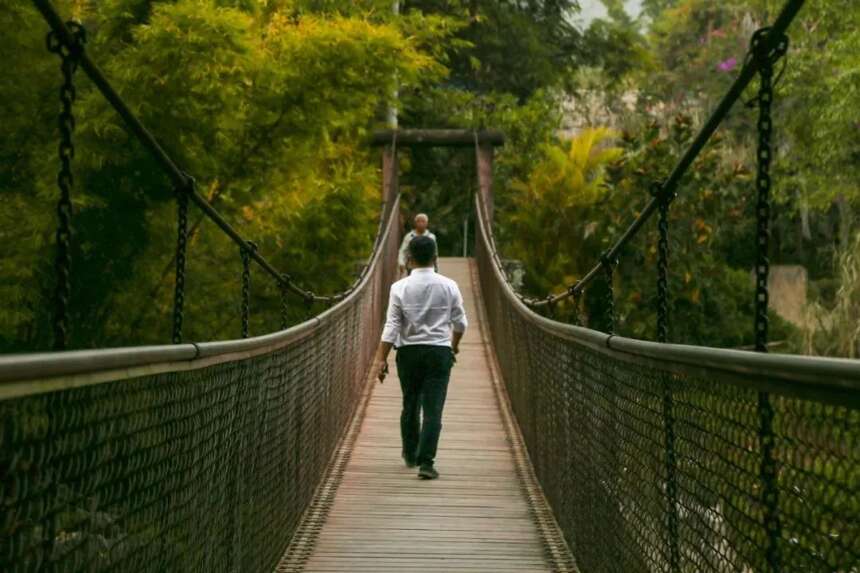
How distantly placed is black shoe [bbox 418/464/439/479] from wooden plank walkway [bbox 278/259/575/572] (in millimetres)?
35

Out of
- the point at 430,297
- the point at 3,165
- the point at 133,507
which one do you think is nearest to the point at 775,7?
the point at 3,165

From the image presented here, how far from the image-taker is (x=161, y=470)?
2736mm

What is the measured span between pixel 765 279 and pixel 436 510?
11.5ft

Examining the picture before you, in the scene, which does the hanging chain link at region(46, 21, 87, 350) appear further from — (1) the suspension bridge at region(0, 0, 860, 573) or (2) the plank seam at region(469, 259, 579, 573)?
(2) the plank seam at region(469, 259, 579, 573)

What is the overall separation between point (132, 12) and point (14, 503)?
910cm

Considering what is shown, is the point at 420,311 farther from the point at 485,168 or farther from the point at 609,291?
the point at 485,168

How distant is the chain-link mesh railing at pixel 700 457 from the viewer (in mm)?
1840

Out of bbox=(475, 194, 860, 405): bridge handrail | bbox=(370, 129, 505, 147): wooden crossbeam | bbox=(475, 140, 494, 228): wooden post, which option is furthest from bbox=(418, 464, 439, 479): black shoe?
bbox=(370, 129, 505, 147): wooden crossbeam

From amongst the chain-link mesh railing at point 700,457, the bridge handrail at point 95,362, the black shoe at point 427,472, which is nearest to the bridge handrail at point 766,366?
the chain-link mesh railing at point 700,457

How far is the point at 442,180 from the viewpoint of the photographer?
22453 millimetres

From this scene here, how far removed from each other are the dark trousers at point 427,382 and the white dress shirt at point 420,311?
0.05 meters

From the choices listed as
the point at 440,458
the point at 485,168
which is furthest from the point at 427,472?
the point at 485,168

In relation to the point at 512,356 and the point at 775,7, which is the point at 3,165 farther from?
the point at 775,7

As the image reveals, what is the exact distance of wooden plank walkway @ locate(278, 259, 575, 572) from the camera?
16.4ft
